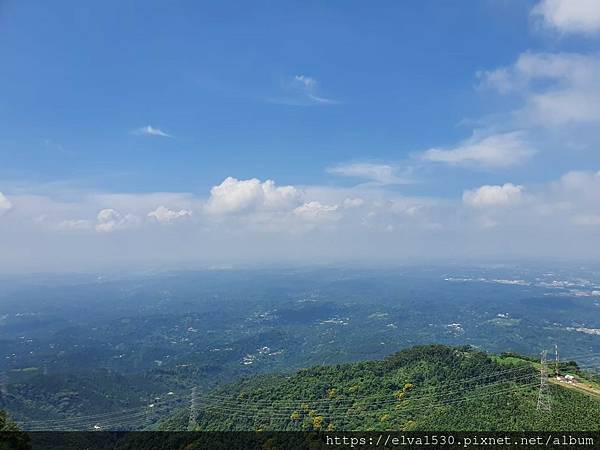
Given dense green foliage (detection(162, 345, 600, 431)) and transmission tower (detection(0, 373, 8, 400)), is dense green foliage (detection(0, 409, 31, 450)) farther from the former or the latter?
transmission tower (detection(0, 373, 8, 400))

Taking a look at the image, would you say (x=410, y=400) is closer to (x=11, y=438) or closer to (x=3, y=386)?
(x=11, y=438)

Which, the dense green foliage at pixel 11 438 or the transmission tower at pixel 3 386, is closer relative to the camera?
the dense green foliage at pixel 11 438

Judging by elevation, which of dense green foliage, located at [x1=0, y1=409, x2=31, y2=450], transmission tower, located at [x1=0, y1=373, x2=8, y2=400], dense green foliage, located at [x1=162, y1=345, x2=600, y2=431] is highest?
dense green foliage, located at [x1=0, y1=409, x2=31, y2=450]

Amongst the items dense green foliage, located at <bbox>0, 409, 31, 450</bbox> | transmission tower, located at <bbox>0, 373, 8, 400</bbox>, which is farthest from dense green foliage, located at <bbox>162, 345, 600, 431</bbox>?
transmission tower, located at <bbox>0, 373, 8, 400</bbox>

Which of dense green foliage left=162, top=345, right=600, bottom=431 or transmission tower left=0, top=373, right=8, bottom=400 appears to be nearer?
dense green foliage left=162, top=345, right=600, bottom=431

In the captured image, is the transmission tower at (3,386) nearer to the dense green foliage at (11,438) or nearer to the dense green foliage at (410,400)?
the dense green foliage at (410,400)

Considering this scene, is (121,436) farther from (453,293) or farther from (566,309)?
(453,293)

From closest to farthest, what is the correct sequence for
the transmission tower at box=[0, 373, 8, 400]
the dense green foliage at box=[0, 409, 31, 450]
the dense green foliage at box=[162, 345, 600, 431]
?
1. the dense green foliage at box=[0, 409, 31, 450]
2. the dense green foliage at box=[162, 345, 600, 431]
3. the transmission tower at box=[0, 373, 8, 400]

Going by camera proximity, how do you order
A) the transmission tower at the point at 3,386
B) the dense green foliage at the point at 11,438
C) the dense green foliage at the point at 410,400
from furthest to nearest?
the transmission tower at the point at 3,386 → the dense green foliage at the point at 410,400 → the dense green foliage at the point at 11,438

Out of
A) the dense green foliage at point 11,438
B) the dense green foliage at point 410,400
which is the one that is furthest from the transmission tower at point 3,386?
the dense green foliage at point 11,438
